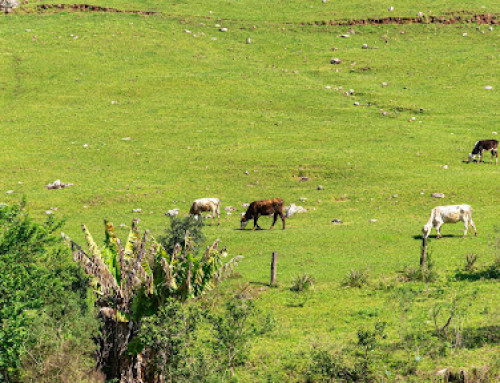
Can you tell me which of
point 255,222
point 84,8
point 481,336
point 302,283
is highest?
point 84,8

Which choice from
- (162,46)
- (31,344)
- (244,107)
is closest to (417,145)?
(244,107)

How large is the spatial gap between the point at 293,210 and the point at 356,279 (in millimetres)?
12467

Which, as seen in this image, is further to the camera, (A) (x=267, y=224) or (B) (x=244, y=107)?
(B) (x=244, y=107)

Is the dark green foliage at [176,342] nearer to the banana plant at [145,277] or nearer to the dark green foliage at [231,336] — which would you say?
the banana plant at [145,277]

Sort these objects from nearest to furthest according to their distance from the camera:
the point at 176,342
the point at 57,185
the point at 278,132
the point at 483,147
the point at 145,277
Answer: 1. the point at 176,342
2. the point at 145,277
3. the point at 57,185
4. the point at 483,147
5. the point at 278,132

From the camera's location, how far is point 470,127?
52812 millimetres

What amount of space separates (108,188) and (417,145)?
68.3ft

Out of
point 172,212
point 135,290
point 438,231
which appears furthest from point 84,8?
point 135,290

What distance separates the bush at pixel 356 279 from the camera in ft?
84.5

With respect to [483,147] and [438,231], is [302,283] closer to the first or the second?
[438,231]

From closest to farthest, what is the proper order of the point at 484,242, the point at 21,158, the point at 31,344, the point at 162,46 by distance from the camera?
1. the point at 31,344
2. the point at 484,242
3. the point at 21,158
4. the point at 162,46

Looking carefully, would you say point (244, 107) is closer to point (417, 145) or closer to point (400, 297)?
point (417, 145)

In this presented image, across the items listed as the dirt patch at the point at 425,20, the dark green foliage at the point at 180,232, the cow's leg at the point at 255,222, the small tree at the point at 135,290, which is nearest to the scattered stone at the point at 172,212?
the cow's leg at the point at 255,222

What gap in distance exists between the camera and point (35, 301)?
18734 mm
